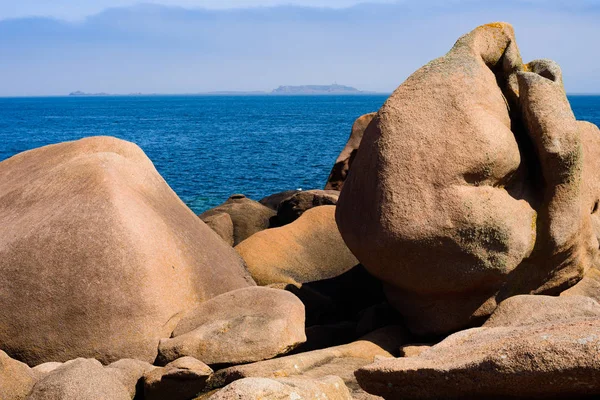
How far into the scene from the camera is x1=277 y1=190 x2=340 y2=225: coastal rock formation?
14750mm

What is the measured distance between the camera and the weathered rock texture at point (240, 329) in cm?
761

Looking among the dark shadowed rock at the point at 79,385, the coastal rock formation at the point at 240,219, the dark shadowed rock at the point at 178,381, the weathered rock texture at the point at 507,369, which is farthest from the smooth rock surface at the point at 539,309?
the coastal rock formation at the point at 240,219

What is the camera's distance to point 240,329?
779 centimetres

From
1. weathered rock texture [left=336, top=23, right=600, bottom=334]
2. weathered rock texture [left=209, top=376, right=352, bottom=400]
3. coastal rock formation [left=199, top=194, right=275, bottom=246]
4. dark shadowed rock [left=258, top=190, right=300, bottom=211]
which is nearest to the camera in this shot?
weathered rock texture [left=209, top=376, right=352, bottom=400]

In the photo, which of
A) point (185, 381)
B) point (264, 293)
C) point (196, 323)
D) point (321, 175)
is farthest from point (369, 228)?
point (321, 175)

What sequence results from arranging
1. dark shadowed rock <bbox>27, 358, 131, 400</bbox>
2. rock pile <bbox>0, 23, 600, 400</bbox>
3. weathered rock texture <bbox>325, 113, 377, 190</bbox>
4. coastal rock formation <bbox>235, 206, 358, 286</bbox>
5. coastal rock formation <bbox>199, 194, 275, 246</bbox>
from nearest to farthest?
dark shadowed rock <bbox>27, 358, 131, 400</bbox>
rock pile <bbox>0, 23, 600, 400</bbox>
coastal rock formation <bbox>235, 206, 358, 286</bbox>
coastal rock formation <bbox>199, 194, 275, 246</bbox>
weathered rock texture <bbox>325, 113, 377, 190</bbox>

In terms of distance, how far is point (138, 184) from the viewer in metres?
9.57

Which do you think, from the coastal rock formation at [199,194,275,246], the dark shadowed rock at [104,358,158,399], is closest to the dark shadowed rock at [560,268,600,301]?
the dark shadowed rock at [104,358,158,399]

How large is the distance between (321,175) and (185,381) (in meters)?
31.8

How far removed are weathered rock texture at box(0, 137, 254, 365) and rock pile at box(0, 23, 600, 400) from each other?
0.02 metres

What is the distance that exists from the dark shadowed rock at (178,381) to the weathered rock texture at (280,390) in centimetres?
196

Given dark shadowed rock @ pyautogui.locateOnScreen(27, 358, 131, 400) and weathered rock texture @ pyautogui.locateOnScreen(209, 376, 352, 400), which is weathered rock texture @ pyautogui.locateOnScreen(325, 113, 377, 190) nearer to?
dark shadowed rock @ pyautogui.locateOnScreen(27, 358, 131, 400)

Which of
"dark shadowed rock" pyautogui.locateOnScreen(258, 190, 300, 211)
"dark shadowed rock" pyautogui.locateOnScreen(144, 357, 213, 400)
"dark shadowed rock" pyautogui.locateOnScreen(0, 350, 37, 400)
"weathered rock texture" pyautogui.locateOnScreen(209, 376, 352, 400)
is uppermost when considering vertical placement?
"weathered rock texture" pyautogui.locateOnScreen(209, 376, 352, 400)

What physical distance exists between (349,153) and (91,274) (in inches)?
439
